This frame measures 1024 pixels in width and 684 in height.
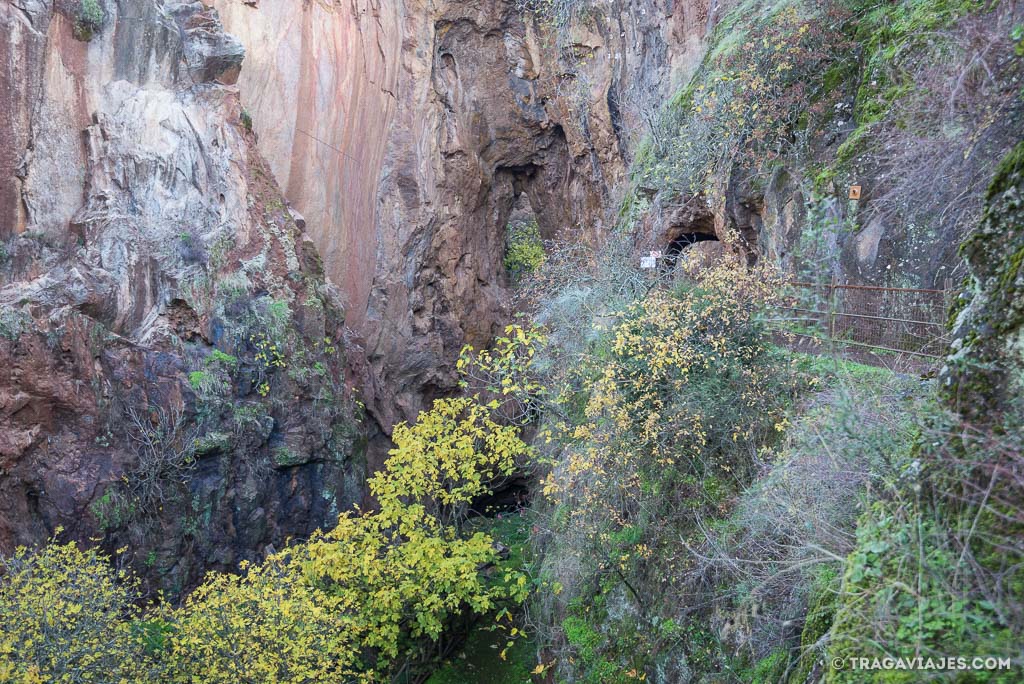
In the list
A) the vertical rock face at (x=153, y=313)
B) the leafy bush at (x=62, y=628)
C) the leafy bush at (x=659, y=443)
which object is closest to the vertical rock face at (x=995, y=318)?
the leafy bush at (x=659, y=443)

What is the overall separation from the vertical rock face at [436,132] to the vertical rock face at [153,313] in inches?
97.9

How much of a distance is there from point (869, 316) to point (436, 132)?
1585cm

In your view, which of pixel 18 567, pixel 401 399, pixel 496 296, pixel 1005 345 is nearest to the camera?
pixel 1005 345

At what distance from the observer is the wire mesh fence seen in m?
8.63

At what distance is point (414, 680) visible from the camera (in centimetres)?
1409

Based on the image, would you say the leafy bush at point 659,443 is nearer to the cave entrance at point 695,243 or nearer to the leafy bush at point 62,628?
the cave entrance at point 695,243

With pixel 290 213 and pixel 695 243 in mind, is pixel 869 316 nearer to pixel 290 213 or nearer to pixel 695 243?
pixel 695 243

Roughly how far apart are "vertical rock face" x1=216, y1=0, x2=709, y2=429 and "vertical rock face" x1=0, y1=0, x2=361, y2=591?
2.49 m

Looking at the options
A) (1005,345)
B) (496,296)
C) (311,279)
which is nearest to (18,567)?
(311,279)

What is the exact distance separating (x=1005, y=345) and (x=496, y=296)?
65.2ft

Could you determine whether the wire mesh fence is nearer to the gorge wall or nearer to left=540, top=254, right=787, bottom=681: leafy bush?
the gorge wall

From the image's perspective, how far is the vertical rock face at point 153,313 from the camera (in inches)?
541

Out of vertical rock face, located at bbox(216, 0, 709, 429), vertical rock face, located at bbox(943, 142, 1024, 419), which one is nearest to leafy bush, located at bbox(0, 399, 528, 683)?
vertical rock face, located at bbox(216, 0, 709, 429)

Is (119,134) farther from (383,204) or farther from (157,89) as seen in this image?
(383,204)
